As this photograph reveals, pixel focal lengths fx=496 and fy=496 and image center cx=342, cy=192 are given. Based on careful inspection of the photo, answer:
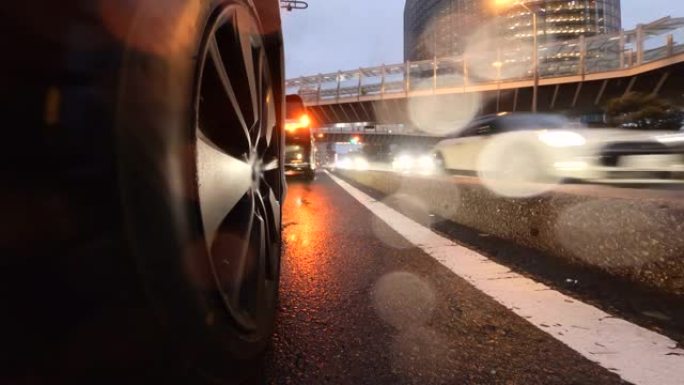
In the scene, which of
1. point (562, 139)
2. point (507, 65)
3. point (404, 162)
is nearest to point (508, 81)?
point (507, 65)

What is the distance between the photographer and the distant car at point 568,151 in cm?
764

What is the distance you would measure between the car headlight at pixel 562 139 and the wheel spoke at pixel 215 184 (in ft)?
26.2

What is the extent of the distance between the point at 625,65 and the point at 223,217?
4595 centimetres

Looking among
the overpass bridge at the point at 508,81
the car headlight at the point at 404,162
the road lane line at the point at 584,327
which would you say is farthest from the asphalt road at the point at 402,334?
the overpass bridge at the point at 508,81

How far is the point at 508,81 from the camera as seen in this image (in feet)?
147

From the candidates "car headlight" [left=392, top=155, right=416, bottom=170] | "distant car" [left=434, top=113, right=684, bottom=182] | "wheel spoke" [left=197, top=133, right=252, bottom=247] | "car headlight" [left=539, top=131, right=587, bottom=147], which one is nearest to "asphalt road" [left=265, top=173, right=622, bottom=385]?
"wheel spoke" [left=197, top=133, right=252, bottom=247]

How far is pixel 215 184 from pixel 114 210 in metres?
A: 0.51

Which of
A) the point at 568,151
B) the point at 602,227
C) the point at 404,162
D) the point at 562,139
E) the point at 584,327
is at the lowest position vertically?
the point at 404,162

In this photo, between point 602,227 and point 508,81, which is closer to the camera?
point 602,227

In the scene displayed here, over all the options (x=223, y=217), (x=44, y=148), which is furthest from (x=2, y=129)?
(x=223, y=217)

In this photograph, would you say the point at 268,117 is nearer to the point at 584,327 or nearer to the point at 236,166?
the point at 236,166

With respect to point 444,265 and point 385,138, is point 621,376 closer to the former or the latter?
point 444,265

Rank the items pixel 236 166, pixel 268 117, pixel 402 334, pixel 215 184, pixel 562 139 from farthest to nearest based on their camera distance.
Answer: pixel 562 139 → pixel 268 117 → pixel 402 334 → pixel 236 166 → pixel 215 184

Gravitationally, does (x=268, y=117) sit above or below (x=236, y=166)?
above
